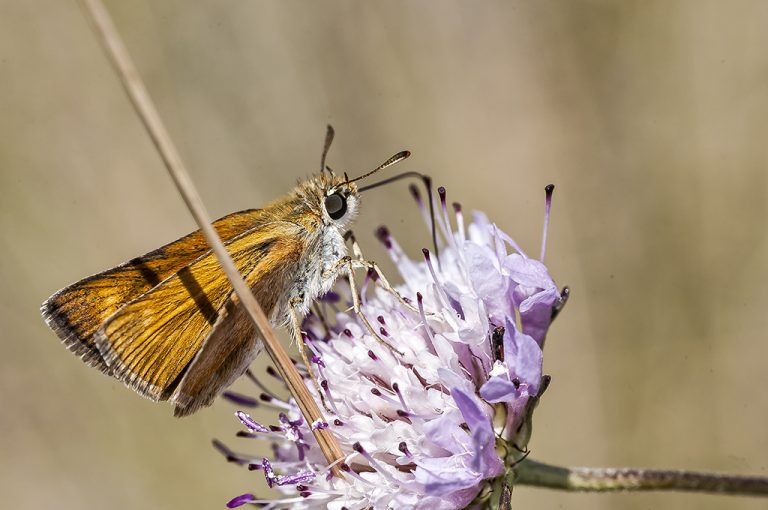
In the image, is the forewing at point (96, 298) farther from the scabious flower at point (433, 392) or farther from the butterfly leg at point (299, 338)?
the scabious flower at point (433, 392)

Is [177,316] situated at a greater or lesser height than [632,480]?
greater

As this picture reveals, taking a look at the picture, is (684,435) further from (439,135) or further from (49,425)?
(49,425)

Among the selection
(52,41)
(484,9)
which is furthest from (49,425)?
(484,9)

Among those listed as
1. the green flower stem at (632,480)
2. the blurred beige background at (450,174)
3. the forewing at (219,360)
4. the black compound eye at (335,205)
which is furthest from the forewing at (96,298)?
the blurred beige background at (450,174)

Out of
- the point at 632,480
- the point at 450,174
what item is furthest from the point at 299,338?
the point at 450,174

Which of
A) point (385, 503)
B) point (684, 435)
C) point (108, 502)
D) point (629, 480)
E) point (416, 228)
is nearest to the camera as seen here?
point (629, 480)

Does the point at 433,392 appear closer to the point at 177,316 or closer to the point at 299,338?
the point at 299,338
